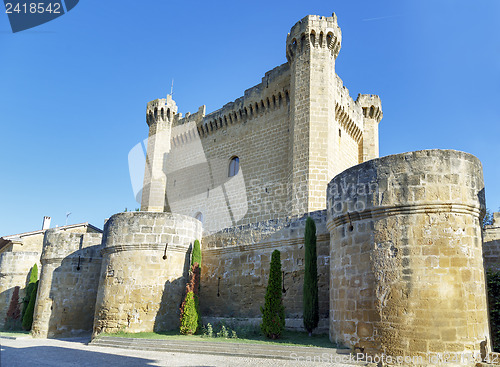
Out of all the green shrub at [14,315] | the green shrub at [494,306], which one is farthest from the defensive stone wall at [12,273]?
the green shrub at [494,306]

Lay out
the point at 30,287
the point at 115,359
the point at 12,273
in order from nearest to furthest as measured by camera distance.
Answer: the point at 115,359, the point at 30,287, the point at 12,273

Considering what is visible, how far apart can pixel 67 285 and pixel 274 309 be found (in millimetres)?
9089

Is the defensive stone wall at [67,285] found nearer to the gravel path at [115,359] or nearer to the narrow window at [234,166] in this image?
the gravel path at [115,359]

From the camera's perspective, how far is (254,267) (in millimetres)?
13062

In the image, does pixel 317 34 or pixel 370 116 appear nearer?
pixel 317 34

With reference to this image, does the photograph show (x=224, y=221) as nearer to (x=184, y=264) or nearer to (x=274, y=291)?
(x=184, y=264)

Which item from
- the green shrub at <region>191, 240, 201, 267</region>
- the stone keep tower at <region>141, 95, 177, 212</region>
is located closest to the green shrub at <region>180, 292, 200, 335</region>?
the green shrub at <region>191, 240, 201, 267</region>

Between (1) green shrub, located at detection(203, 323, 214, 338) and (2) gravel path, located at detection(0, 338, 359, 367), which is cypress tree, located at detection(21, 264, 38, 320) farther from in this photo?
(1) green shrub, located at detection(203, 323, 214, 338)

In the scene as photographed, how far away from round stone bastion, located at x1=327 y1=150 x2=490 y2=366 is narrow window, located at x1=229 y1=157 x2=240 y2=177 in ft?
47.5

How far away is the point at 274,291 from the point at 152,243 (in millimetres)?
4179

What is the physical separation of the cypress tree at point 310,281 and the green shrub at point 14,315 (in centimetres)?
1584

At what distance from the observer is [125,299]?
40.8 ft

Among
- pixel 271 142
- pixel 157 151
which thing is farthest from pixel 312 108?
pixel 157 151

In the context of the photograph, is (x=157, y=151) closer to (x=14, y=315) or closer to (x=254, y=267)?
(x=14, y=315)
